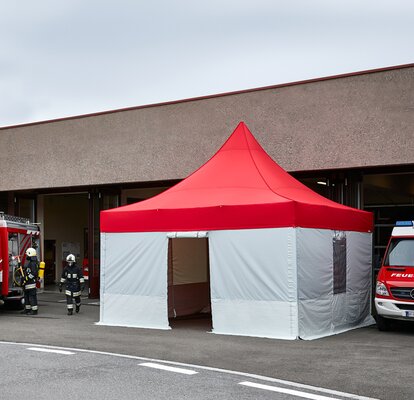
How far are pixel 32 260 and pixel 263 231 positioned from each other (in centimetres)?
729

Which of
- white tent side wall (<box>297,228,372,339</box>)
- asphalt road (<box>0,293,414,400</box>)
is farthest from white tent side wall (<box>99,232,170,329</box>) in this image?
white tent side wall (<box>297,228,372,339</box>)

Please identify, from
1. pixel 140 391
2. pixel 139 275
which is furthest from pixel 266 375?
pixel 139 275

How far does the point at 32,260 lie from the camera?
18297mm

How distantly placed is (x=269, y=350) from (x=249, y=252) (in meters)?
2.60

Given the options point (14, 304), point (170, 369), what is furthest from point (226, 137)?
point (170, 369)

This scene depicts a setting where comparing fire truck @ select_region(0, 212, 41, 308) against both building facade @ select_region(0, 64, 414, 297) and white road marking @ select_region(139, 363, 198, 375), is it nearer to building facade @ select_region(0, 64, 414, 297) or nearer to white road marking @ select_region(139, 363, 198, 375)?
building facade @ select_region(0, 64, 414, 297)

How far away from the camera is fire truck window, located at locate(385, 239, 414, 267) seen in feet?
49.5

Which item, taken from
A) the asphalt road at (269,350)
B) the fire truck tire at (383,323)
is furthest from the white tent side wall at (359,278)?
the fire truck tire at (383,323)

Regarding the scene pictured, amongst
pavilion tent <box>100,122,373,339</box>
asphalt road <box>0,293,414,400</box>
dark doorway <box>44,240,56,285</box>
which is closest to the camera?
asphalt road <box>0,293,414,400</box>

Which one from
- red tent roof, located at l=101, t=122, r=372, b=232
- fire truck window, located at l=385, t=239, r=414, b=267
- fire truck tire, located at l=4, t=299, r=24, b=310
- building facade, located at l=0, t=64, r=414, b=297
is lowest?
fire truck tire, located at l=4, t=299, r=24, b=310

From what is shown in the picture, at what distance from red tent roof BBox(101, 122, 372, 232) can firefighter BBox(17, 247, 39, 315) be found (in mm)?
3351

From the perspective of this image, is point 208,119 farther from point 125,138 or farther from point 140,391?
point 140,391

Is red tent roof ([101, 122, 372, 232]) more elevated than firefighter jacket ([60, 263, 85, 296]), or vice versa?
red tent roof ([101, 122, 372, 232])

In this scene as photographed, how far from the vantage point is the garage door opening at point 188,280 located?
17.5 m
